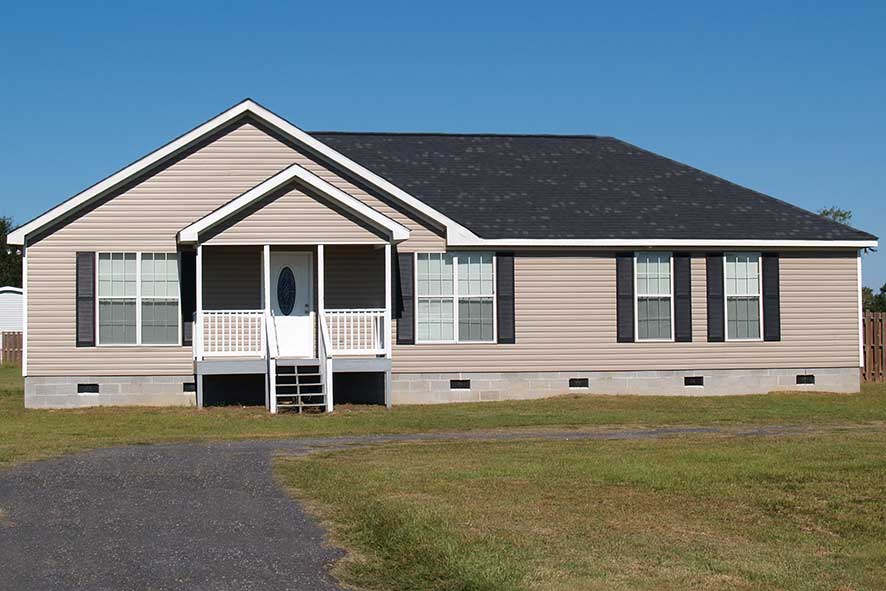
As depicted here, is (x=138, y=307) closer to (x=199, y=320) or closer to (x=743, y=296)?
(x=199, y=320)

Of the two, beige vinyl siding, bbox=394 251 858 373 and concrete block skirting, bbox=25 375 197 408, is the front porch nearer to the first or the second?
concrete block skirting, bbox=25 375 197 408

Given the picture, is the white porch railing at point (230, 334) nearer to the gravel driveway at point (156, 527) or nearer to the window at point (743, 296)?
the gravel driveway at point (156, 527)

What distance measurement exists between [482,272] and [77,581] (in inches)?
651

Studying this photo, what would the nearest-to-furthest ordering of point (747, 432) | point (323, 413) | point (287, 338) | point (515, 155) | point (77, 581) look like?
point (77, 581)
point (747, 432)
point (323, 413)
point (287, 338)
point (515, 155)

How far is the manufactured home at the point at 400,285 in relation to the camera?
22.7m

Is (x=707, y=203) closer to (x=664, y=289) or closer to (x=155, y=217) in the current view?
(x=664, y=289)

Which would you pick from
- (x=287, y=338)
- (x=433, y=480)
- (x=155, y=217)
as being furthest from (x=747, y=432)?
(x=155, y=217)

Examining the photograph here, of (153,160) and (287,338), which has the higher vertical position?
(153,160)

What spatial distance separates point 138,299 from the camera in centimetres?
2308

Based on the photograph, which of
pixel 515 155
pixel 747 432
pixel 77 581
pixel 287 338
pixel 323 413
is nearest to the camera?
pixel 77 581

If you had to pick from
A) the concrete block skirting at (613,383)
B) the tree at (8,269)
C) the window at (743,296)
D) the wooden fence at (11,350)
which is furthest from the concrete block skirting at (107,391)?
the tree at (8,269)

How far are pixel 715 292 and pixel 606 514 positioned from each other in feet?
49.5

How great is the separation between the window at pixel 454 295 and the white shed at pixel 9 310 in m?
37.9

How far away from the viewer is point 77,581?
8078mm
